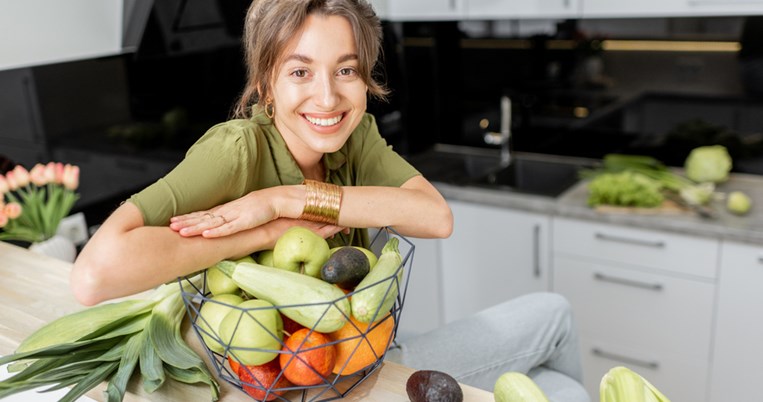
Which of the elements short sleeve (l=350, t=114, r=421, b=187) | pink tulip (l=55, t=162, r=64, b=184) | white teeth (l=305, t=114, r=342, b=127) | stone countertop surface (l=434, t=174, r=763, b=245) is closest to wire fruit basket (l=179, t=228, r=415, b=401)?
white teeth (l=305, t=114, r=342, b=127)

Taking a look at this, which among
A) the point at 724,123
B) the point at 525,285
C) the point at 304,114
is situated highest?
the point at 304,114

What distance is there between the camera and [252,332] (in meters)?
0.81

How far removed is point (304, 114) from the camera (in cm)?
103

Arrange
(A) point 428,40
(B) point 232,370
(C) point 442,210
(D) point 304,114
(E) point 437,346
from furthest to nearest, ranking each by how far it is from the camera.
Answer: (A) point 428,40 → (E) point 437,346 → (C) point 442,210 → (D) point 304,114 → (B) point 232,370

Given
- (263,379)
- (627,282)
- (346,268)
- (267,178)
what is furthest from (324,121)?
(627,282)

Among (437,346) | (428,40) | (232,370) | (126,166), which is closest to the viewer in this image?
(232,370)

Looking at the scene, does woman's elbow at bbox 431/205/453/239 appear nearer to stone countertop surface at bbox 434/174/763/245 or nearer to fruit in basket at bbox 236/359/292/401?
fruit in basket at bbox 236/359/292/401

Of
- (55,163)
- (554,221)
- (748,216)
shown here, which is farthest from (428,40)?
(55,163)

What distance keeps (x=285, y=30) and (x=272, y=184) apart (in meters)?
0.27

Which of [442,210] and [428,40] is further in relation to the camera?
[428,40]

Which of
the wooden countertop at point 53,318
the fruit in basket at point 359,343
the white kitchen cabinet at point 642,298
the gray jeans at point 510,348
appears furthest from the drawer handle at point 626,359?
the fruit in basket at point 359,343

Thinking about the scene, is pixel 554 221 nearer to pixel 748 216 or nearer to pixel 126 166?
pixel 748 216

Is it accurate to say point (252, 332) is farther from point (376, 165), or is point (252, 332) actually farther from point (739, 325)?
point (739, 325)

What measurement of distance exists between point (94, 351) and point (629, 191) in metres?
1.87
